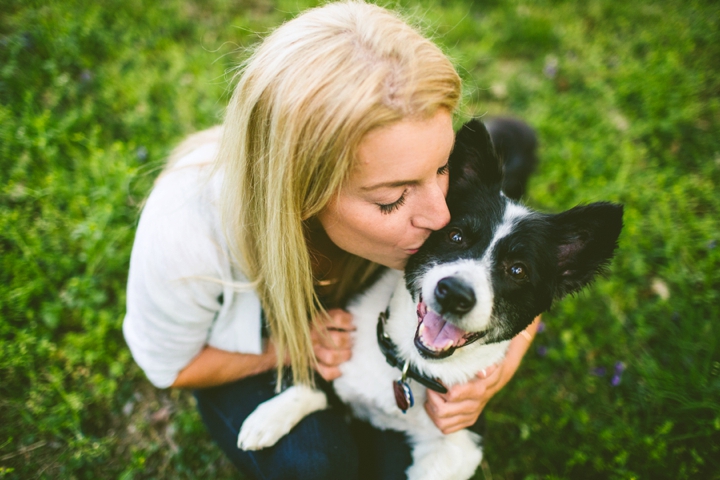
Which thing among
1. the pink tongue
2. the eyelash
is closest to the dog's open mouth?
the pink tongue

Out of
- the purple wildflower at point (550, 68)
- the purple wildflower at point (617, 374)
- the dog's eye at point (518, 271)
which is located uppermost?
the purple wildflower at point (550, 68)

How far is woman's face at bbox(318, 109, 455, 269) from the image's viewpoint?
1.28 metres

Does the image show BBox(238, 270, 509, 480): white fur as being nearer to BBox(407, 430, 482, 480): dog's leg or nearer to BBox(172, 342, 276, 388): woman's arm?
BBox(407, 430, 482, 480): dog's leg

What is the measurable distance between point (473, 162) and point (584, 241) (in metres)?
0.53

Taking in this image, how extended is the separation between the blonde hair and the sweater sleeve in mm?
135

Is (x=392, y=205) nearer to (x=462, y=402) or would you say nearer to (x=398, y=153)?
(x=398, y=153)

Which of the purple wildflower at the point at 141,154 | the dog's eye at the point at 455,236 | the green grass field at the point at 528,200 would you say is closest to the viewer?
the dog's eye at the point at 455,236

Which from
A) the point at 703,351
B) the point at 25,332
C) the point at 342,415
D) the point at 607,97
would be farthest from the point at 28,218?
the point at 607,97

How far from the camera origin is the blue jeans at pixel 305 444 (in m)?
1.75

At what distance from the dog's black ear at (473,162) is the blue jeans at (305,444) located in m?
1.19

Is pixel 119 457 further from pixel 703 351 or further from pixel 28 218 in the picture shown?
pixel 703 351

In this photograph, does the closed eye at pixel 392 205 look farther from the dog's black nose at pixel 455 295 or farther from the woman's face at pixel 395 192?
the dog's black nose at pixel 455 295

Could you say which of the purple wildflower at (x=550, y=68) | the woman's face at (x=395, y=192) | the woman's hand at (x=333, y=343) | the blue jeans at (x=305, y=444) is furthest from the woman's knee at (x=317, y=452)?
the purple wildflower at (x=550, y=68)

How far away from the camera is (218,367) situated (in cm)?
189
